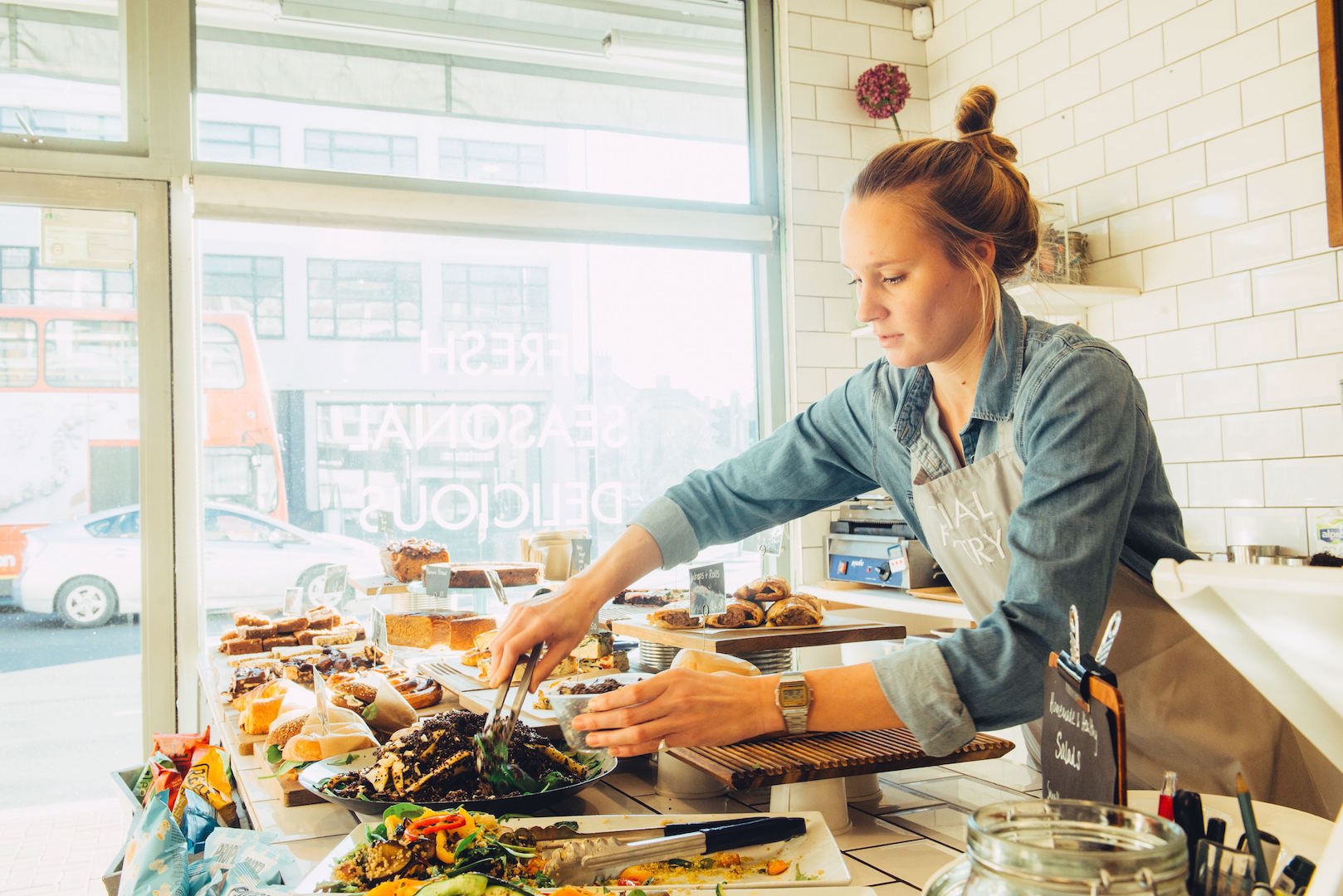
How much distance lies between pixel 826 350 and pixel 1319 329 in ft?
6.09

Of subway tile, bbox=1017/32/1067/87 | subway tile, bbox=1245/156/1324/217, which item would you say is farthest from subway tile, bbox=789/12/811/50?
subway tile, bbox=1245/156/1324/217

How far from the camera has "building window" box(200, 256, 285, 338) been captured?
3646mm

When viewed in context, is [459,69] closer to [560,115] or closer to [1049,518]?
[560,115]

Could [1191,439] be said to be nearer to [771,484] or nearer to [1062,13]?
[1062,13]

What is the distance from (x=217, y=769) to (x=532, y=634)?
2.35ft

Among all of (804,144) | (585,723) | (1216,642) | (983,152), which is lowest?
(585,723)

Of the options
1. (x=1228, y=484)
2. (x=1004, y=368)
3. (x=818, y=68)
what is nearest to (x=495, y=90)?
(x=818, y=68)

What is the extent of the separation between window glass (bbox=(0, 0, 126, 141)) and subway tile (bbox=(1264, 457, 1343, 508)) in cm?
380

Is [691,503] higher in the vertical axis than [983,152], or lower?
lower

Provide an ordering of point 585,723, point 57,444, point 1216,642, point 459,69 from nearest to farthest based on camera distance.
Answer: point 1216,642 < point 585,723 < point 57,444 < point 459,69

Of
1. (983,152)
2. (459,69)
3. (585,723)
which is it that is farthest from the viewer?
(459,69)

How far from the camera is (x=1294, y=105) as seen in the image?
2811 mm

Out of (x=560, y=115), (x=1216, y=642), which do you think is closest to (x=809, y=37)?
(x=560, y=115)

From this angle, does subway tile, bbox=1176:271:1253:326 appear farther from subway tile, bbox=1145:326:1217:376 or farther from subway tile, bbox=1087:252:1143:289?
subway tile, bbox=1087:252:1143:289
